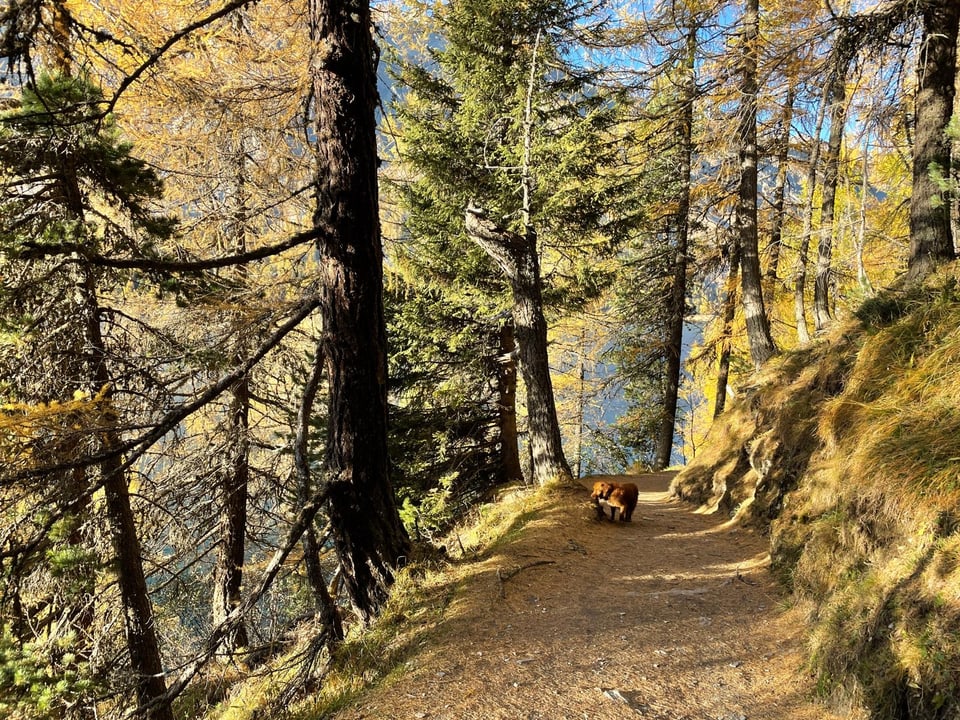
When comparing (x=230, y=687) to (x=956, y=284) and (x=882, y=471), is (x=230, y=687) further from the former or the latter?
(x=956, y=284)

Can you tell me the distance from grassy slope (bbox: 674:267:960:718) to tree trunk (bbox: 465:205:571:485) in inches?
112

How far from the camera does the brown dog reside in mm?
7488

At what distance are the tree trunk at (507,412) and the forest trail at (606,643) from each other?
4.60m

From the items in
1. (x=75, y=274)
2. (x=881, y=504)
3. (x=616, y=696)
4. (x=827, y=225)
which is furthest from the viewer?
(x=827, y=225)

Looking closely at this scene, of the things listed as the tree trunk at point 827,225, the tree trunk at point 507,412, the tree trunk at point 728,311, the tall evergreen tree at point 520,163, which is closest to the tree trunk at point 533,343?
the tall evergreen tree at point 520,163

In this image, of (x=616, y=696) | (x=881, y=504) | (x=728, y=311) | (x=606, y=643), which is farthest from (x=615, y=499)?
(x=728, y=311)

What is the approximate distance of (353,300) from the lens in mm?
4359

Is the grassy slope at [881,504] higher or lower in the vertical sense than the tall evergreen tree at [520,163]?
lower

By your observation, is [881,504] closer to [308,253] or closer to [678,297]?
[308,253]

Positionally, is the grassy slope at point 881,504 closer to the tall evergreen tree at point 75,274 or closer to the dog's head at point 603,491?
the dog's head at point 603,491

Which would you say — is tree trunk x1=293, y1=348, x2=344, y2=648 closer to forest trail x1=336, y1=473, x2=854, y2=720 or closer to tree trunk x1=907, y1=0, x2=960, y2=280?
forest trail x1=336, y1=473, x2=854, y2=720

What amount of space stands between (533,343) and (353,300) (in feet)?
13.9

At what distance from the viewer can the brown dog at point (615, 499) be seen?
7488 millimetres

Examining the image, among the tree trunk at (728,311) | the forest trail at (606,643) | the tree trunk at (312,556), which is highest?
the tree trunk at (728,311)
